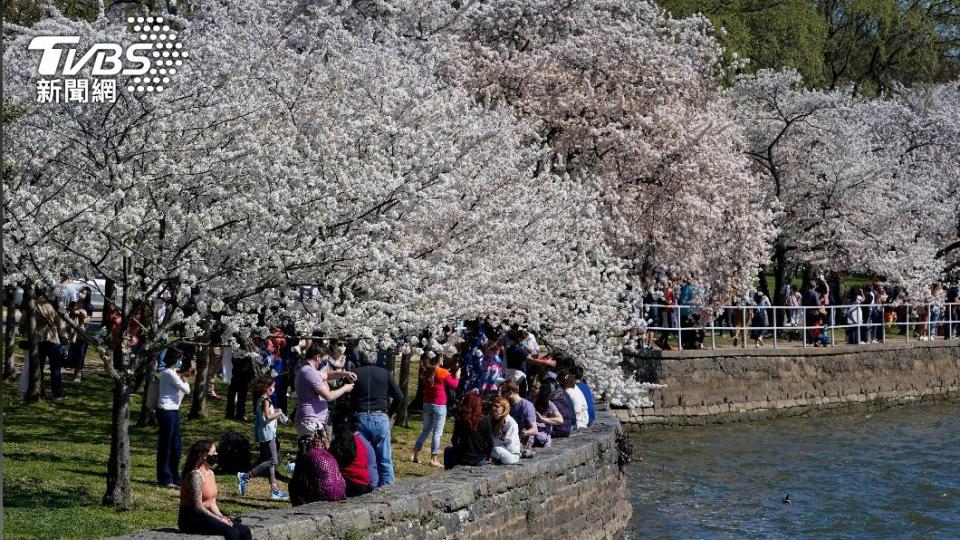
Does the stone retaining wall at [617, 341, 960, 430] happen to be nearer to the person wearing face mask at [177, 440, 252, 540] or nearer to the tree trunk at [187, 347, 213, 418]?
the tree trunk at [187, 347, 213, 418]

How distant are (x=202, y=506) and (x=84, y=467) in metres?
5.00

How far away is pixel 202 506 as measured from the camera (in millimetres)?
10391

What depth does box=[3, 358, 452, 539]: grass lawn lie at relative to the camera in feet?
39.7

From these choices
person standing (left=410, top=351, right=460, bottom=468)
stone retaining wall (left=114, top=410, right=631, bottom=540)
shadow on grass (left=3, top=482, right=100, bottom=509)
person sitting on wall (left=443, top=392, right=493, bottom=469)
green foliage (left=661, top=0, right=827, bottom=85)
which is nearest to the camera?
stone retaining wall (left=114, top=410, right=631, bottom=540)

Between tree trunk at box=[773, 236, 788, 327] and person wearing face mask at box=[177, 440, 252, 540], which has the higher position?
tree trunk at box=[773, 236, 788, 327]

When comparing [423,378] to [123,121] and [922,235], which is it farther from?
[922,235]

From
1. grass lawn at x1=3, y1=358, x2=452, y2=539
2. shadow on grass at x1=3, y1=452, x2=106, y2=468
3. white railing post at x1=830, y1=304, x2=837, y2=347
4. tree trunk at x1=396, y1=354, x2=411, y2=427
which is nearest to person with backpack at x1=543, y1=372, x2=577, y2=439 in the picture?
grass lawn at x1=3, y1=358, x2=452, y2=539

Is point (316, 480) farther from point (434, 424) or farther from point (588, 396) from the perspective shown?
point (588, 396)

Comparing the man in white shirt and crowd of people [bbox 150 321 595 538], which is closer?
crowd of people [bbox 150 321 595 538]

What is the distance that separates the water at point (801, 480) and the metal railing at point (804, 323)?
2225 millimetres

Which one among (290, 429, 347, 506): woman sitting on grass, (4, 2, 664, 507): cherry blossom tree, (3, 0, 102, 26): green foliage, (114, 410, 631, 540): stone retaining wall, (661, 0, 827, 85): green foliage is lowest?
(114, 410, 631, 540): stone retaining wall

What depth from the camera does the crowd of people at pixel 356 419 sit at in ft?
39.0

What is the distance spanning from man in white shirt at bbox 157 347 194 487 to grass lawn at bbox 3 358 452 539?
22 centimetres

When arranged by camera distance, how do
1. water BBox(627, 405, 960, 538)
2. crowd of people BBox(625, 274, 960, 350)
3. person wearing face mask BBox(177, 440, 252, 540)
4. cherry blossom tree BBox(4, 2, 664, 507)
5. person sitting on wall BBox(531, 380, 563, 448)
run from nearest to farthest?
person wearing face mask BBox(177, 440, 252, 540), cherry blossom tree BBox(4, 2, 664, 507), person sitting on wall BBox(531, 380, 563, 448), water BBox(627, 405, 960, 538), crowd of people BBox(625, 274, 960, 350)
